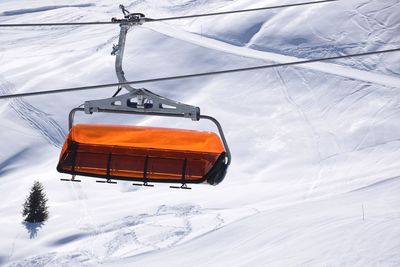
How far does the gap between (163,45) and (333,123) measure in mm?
12111

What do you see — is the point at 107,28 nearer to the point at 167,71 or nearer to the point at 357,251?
the point at 167,71

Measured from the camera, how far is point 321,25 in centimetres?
3409

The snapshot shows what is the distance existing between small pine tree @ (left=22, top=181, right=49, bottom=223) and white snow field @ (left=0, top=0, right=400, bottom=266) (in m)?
0.26

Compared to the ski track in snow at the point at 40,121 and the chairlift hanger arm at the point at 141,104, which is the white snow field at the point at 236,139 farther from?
the chairlift hanger arm at the point at 141,104

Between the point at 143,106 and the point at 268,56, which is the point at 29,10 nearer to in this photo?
the point at 268,56

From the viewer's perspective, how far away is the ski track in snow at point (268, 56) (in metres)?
27.8

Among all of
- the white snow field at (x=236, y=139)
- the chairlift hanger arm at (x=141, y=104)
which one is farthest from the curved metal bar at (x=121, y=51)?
the white snow field at (x=236, y=139)

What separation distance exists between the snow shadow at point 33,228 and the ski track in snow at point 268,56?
47.7 ft

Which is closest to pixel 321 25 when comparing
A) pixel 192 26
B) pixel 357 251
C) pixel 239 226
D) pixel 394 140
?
pixel 192 26

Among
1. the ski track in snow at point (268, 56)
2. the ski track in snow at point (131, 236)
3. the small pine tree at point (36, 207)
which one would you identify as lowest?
the ski track in snow at point (131, 236)

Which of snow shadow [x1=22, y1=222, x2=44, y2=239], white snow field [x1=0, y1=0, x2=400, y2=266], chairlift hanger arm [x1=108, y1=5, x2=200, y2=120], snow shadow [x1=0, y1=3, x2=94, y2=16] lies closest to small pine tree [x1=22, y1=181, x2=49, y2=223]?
snow shadow [x1=22, y1=222, x2=44, y2=239]

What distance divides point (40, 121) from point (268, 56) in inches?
426

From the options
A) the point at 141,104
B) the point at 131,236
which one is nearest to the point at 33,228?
the point at 131,236

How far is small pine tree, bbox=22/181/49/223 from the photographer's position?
19875mm
